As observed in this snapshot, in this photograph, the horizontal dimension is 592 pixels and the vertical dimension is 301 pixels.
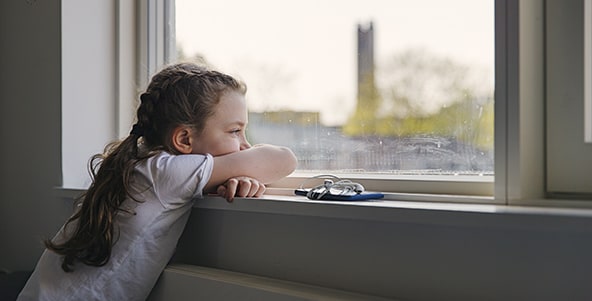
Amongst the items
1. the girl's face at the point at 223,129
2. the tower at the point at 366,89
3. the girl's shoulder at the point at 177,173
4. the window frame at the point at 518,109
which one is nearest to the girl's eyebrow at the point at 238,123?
the girl's face at the point at 223,129

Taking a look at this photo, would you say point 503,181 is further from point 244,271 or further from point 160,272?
point 160,272

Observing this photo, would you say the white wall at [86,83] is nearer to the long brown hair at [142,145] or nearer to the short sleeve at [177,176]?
the long brown hair at [142,145]

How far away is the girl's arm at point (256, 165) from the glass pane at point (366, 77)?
0.25ft

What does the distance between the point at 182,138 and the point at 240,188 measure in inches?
6.2

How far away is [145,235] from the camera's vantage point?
121 cm

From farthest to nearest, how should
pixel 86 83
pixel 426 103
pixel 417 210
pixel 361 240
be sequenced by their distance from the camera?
pixel 86 83 → pixel 426 103 → pixel 361 240 → pixel 417 210

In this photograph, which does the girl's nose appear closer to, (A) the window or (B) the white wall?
(A) the window

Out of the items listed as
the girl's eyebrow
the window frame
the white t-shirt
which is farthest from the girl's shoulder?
the window frame

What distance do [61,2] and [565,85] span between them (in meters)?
1.14

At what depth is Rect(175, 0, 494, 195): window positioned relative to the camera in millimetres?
1117

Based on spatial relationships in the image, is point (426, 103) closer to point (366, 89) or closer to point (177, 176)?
point (366, 89)

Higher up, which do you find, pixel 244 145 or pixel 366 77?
pixel 366 77

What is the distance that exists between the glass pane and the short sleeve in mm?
239

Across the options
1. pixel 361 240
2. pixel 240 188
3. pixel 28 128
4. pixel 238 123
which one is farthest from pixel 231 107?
pixel 28 128
